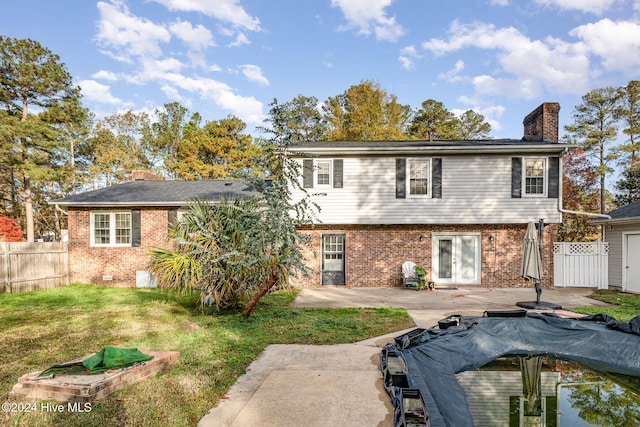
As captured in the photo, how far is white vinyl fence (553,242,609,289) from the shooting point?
1149cm

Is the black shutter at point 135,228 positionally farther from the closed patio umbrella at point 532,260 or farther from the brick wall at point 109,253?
the closed patio umbrella at point 532,260

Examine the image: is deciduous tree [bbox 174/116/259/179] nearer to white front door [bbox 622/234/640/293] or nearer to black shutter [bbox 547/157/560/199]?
Answer: black shutter [bbox 547/157/560/199]

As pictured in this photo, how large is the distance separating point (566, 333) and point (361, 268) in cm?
683

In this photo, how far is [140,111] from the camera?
1192 inches

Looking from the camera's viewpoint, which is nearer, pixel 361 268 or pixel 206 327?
pixel 206 327

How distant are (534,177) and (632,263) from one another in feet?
14.0

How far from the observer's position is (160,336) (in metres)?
5.98

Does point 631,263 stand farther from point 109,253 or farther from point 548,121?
point 109,253

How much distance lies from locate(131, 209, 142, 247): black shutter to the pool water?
478 inches

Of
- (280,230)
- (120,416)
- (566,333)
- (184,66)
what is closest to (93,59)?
(184,66)

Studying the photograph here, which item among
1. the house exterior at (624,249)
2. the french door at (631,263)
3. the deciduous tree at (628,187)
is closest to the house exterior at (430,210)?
the house exterior at (624,249)

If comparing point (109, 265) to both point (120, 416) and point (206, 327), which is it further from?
point (120, 416)

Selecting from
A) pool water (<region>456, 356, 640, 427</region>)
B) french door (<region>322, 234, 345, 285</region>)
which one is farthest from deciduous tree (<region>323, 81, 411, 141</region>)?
pool water (<region>456, 356, 640, 427</region>)

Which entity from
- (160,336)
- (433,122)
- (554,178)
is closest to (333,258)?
(160,336)
